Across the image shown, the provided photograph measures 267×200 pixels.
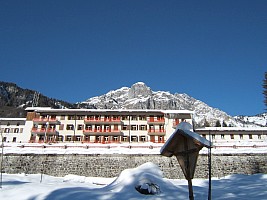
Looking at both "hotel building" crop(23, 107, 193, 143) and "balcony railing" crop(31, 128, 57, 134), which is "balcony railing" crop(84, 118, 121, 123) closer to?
"hotel building" crop(23, 107, 193, 143)

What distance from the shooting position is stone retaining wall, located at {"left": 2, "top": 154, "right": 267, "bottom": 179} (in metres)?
32.8

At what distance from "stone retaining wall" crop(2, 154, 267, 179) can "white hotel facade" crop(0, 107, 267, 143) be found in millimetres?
22017

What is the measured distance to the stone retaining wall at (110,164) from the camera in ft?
108

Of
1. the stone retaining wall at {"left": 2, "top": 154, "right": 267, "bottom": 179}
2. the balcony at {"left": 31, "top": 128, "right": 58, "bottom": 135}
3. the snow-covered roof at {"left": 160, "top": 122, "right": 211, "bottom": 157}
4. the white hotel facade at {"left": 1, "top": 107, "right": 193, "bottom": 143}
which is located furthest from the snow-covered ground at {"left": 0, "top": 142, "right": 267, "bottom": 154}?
the snow-covered roof at {"left": 160, "top": 122, "right": 211, "bottom": 157}

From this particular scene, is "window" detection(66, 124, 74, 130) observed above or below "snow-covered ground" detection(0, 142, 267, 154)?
above

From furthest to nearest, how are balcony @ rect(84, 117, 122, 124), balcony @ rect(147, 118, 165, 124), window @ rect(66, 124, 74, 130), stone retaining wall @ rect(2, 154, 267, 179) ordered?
balcony @ rect(147, 118, 165, 124) → balcony @ rect(84, 117, 122, 124) → window @ rect(66, 124, 74, 130) → stone retaining wall @ rect(2, 154, 267, 179)

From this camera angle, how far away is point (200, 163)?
33.4m

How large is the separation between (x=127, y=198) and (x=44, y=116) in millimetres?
48874

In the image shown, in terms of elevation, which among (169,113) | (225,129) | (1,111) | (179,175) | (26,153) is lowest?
(179,175)

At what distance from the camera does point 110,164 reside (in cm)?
3347

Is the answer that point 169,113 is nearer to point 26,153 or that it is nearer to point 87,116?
point 87,116

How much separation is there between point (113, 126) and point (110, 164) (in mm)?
25111

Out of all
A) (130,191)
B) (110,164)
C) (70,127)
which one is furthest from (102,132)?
(130,191)

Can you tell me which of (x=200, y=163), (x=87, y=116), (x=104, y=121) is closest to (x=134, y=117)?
(x=104, y=121)
